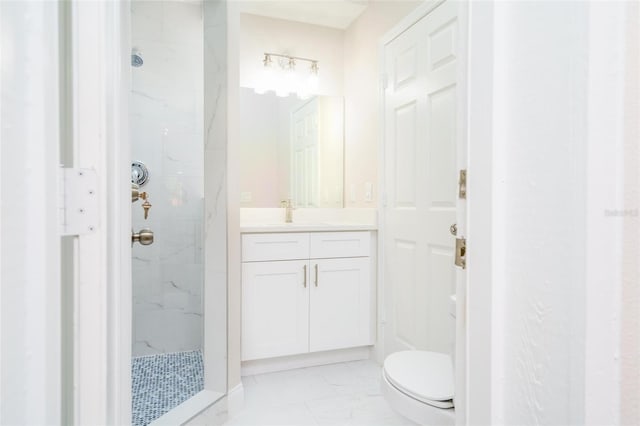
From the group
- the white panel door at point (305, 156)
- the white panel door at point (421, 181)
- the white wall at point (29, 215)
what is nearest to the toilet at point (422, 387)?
the white panel door at point (421, 181)

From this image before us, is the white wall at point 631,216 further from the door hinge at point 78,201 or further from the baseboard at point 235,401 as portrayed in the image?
the baseboard at point 235,401

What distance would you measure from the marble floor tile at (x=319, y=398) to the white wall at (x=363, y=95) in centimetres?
114

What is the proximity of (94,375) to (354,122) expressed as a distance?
2605mm

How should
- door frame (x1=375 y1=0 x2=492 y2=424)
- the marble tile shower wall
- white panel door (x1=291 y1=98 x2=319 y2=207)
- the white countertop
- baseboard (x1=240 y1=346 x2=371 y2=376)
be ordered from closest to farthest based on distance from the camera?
door frame (x1=375 y1=0 x2=492 y2=424) → the white countertop → baseboard (x1=240 y1=346 x2=371 y2=376) → the marble tile shower wall → white panel door (x1=291 y1=98 x2=319 y2=207)

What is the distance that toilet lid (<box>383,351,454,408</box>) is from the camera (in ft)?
3.96

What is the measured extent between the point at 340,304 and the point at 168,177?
4.60 feet

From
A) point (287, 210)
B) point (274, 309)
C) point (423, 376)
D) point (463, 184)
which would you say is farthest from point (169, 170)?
point (463, 184)

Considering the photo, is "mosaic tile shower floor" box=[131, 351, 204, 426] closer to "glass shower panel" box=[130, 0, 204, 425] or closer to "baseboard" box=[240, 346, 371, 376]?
"glass shower panel" box=[130, 0, 204, 425]

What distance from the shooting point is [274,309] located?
2.29m

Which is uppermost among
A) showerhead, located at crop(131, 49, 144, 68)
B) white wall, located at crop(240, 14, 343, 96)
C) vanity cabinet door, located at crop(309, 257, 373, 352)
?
white wall, located at crop(240, 14, 343, 96)

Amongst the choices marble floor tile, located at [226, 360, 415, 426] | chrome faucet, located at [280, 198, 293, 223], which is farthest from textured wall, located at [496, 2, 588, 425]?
chrome faucet, located at [280, 198, 293, 223]

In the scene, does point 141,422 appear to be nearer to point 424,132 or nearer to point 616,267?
point 616,267

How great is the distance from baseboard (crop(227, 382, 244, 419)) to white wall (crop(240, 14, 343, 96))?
2086mm

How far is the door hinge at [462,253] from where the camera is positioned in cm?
70
